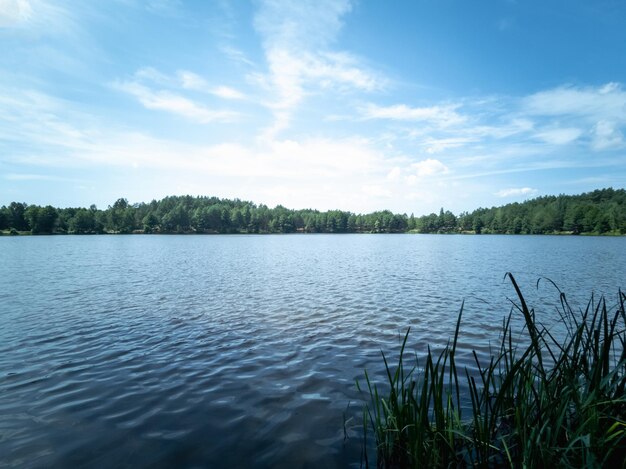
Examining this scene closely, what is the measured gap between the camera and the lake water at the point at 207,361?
6.16m

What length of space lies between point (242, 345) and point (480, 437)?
9309mm

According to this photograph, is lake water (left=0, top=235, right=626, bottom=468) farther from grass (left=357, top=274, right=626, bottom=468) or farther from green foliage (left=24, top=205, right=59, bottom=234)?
green foliage (left=24, top=205, right=59, bottom=234)

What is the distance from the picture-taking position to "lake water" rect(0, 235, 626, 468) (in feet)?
20.2

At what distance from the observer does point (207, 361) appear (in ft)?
33.6

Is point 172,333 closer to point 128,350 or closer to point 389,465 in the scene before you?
point 128,350

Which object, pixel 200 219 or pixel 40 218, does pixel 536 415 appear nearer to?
pixel 40 218

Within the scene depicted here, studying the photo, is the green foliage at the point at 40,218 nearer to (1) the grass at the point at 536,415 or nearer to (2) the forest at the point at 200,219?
(2) the forest at the point at 200,219

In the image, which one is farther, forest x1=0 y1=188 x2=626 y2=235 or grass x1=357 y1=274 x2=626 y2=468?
forest x1=0 y1=188 x2=626 y2=235

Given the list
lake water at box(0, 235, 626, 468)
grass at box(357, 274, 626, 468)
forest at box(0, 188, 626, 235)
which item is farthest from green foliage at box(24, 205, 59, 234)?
grass at box(357, 274, 626, 468)

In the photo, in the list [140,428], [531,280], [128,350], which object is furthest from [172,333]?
[531,280]

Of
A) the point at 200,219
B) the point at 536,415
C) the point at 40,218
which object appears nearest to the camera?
the point at 536,415

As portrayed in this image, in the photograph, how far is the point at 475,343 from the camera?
38.7ft

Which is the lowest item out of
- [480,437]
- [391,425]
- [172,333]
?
[172,333]

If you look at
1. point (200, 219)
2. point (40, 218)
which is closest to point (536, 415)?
point (40, 218)
